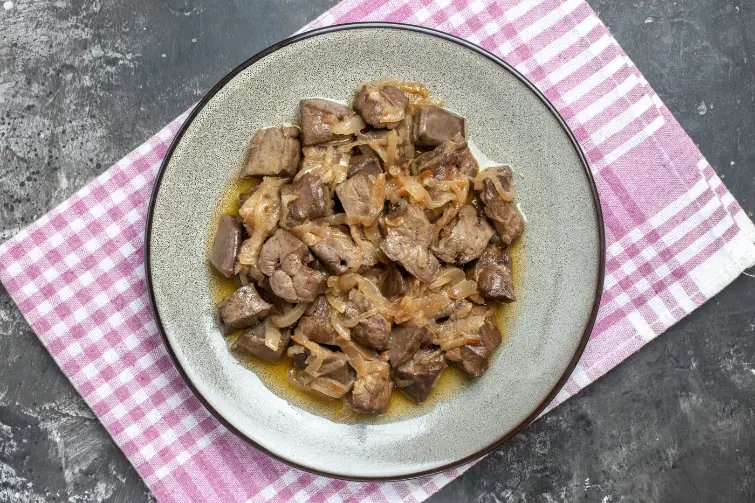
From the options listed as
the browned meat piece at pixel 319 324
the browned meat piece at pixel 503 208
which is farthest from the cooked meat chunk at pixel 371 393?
the browned meat piece at pixel 503 208

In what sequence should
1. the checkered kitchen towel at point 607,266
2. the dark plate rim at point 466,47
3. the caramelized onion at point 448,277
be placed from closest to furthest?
the dark plate rim at point 466,47, the caramelized onion at point 448,277, the checkered kitchen towel at point 607,266

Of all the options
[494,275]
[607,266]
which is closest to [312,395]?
[494,275]

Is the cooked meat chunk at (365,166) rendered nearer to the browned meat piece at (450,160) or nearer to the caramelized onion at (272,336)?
the browned meat piece at (450,160)

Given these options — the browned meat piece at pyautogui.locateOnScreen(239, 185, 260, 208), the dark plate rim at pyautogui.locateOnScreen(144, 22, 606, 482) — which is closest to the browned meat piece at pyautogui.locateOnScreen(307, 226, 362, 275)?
the browned meat piece at pyautogui.locateOnScreen(239, 185, 260, 208)

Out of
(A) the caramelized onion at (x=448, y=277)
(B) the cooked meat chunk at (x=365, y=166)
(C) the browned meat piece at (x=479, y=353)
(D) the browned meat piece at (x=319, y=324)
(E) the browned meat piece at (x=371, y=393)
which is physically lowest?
(C) the browned meat piece at (x=479, y=353)

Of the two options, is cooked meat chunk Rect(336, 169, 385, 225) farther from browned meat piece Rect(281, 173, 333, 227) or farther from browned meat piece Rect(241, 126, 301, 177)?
browned meat piece Rect(241, 126, 301, 177)

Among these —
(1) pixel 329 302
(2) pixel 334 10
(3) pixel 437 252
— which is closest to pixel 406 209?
(3) pixel 437 252
